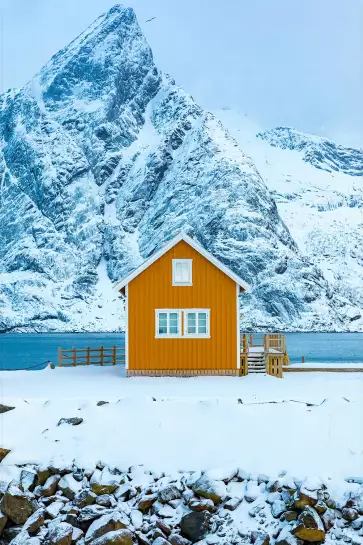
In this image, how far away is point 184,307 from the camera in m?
29.8

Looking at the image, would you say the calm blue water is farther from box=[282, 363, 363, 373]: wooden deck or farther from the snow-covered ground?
the snow-covered ground

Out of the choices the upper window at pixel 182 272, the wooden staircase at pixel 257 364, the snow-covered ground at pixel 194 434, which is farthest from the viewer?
the wooden staircase at pixel 257 364

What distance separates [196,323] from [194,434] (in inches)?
545

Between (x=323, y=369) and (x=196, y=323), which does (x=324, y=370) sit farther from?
(x=196, y=323)

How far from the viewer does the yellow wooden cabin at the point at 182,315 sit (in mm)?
29578

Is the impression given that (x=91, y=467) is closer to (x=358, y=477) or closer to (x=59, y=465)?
(x=59, y=465)

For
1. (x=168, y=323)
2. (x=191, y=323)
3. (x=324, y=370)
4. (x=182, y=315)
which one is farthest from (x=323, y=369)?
(x=168, y=323)

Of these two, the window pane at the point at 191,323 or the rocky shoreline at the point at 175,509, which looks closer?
the rocky shoreline at the point at 175,509

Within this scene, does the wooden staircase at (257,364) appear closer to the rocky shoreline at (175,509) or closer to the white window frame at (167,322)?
the white window frame at (167,322)

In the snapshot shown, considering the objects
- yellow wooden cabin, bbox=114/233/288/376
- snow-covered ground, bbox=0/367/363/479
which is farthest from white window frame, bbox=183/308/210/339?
snow-covered ground, bbox=0/367/363/479

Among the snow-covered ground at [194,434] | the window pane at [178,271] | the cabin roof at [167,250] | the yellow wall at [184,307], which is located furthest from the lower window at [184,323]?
the snow-covered ground at [194,434]

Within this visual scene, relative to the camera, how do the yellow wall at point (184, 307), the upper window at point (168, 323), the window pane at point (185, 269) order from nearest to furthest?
the yellow wall at point (184, 307)
the upper window at point (168, 323)
the window pane at point (185, 269)

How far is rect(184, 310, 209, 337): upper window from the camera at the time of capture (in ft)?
97.2

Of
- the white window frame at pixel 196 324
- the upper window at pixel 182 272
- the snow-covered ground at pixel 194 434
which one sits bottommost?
the snow-covered ground at pixel 194 434
